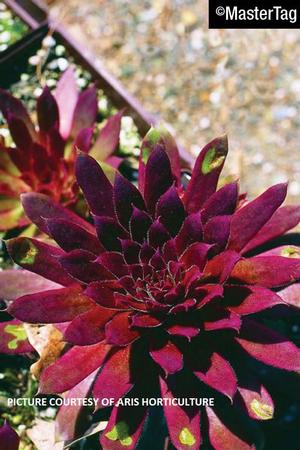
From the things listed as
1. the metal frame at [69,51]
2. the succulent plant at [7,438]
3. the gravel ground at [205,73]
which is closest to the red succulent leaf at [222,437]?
the succulent plant at [7,438]

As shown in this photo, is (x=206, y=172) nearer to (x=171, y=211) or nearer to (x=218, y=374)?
(x=171, y=211)

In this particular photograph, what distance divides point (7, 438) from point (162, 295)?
13.7 inches

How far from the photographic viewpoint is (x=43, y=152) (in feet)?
4.53

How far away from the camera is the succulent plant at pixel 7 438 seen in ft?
3.36

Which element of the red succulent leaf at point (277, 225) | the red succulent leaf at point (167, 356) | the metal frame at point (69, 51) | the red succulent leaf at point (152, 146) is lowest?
the red succulent leaf at point (167, 356)

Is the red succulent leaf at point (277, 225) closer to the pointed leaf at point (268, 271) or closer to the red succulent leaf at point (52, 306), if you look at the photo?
the pointed leaf at point (268, 271)

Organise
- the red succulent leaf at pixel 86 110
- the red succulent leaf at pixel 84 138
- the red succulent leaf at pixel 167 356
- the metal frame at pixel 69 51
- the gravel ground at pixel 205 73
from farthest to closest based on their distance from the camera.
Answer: the gravel ground at pixel 205 73
the metal frame at pixel 69 51
the red succulent leaf at pixel 86 110
the red succulent leaf at pixel 84 138
the red succulent leaf at pixel 167 356

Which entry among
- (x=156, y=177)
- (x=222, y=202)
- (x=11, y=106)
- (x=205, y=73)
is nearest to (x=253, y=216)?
(x=222, y=202)

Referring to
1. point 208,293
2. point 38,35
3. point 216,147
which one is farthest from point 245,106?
point 208,293

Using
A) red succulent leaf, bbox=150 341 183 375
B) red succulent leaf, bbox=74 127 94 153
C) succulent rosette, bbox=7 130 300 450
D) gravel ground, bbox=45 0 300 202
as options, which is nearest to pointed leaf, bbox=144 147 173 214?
succulent rosette, bbox=7 130 300 450

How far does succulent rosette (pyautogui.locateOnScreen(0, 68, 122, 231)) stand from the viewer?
1377 millimetres

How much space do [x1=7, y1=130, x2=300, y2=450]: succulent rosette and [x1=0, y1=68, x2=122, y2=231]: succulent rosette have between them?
0.32 m

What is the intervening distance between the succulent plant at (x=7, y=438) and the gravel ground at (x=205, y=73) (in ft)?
4.15

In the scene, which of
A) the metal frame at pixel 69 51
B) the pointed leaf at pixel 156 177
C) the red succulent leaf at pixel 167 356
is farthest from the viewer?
the metal frame at pixel 69 51
